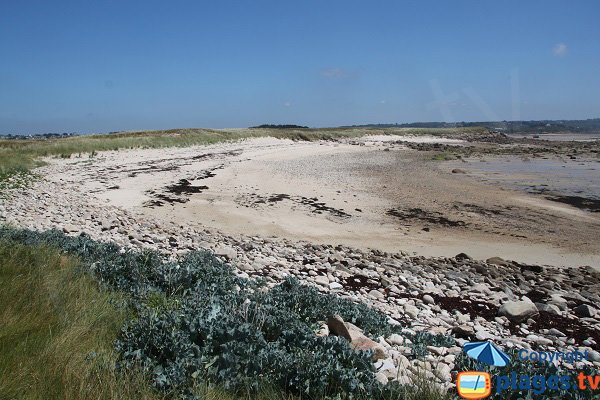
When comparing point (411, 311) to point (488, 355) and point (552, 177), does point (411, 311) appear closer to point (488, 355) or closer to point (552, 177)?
point (488, 355)

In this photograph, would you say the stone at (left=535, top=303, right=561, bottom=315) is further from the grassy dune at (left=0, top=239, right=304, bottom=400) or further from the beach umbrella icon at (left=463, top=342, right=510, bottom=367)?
the grassy dune at (left=0, top=239, right=304, bottom=400)

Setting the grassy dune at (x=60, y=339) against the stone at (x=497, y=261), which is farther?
the stone at (x=497, y=261)

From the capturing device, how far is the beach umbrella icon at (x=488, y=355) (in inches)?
116

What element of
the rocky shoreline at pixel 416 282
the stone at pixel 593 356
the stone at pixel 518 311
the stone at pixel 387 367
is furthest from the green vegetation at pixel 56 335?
the stone at pixel 518 311

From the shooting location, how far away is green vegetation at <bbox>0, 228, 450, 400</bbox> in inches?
103

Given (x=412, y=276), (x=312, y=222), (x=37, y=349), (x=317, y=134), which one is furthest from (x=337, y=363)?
(x=317, y=134)

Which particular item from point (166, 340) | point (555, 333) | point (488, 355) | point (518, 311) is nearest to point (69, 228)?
point (166, 340)

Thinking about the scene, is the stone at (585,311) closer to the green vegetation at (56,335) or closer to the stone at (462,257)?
the stone at (462,257)

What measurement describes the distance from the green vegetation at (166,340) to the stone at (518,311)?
6.19 ft

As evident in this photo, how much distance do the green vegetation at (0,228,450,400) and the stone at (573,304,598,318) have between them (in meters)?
3.00

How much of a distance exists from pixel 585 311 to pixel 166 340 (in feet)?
18.5

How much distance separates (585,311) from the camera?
555cm

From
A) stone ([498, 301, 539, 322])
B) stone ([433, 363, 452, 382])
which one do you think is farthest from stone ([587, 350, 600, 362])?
stone ([433, 363, 452, 382])

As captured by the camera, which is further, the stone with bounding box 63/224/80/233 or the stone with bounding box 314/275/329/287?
the stone with bounding box 63/224/80/233
